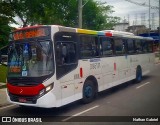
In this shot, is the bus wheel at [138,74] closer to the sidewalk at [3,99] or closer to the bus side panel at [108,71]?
the bus side panel at [108,71]

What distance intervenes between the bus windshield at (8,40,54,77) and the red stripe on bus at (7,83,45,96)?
1.37 ft

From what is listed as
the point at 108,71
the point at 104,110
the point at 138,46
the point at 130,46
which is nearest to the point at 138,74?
the point at 138,46

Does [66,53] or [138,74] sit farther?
[138,74]

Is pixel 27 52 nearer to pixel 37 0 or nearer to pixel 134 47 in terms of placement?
pixel 134 47

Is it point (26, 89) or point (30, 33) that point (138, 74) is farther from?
point (26, 89)

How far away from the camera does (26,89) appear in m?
9.02

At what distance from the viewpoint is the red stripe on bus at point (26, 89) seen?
8789 mm

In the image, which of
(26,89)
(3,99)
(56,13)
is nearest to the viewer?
(26,89)

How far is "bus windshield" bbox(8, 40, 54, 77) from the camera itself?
893 cm

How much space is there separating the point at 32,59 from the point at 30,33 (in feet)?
3.45

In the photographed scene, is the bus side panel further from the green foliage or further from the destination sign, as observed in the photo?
the green foliage

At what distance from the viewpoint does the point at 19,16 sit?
121 ft

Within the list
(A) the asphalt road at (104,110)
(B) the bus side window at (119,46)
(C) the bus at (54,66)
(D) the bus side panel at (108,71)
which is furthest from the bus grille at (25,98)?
(B) the bus side window at (119,46)

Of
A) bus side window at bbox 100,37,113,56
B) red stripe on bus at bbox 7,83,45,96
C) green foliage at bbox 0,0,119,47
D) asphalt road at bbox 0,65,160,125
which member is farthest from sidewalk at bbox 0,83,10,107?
green foliage at bbox 0,0,119,47
